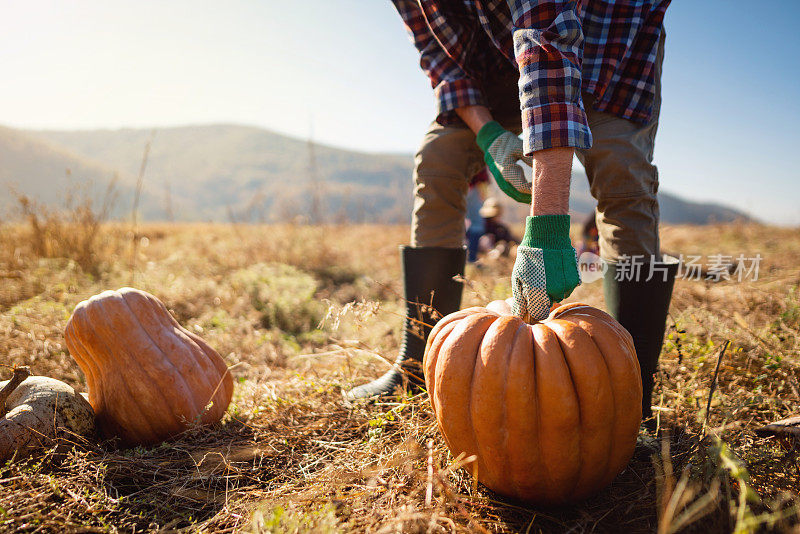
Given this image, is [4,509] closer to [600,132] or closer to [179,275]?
[600,132]

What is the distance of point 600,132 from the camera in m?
1.79

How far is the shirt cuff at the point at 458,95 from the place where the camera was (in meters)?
1.95

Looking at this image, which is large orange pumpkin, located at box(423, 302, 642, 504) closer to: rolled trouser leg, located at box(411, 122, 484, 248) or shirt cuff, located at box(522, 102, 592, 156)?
shirt cuff, located at box(522, 102, 592, 156)

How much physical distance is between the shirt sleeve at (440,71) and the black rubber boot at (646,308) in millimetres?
1001

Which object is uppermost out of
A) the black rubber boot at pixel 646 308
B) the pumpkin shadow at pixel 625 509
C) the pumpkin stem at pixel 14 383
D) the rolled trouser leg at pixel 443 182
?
the rolled trouser leg at pixel 443 182

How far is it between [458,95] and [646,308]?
122 centimetres

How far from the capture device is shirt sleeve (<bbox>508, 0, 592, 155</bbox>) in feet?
4.70

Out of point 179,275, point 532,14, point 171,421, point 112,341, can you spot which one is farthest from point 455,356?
point 179,275

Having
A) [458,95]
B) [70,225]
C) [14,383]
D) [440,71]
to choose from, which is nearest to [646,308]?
[458,95]

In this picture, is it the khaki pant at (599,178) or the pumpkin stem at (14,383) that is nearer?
the pumpkin stem at (14,383)

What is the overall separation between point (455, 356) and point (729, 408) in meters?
1.25

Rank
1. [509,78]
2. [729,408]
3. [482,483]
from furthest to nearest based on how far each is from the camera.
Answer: [509,78]
[729,408]
[482,483]

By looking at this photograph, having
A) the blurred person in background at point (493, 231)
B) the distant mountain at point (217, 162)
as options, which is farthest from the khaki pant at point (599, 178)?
the distant mountain at point (217, 162)

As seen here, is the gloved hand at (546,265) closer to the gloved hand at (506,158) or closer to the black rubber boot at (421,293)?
the gloved hand at (506,158)
